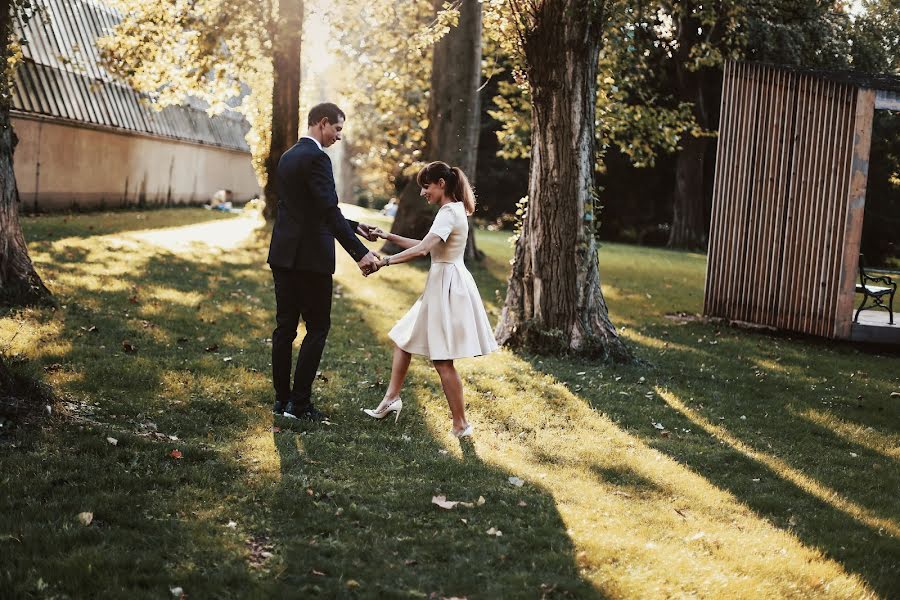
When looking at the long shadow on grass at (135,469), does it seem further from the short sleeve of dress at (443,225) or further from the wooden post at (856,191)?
the wooden post at (856,191)

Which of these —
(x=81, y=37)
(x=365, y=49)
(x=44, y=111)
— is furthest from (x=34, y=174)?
(x=365, y=49)

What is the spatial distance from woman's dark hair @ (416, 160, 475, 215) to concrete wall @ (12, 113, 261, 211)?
1976 centimetres

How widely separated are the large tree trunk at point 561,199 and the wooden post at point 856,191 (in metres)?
4.01

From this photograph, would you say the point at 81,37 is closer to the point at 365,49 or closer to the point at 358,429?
the point at 365,49

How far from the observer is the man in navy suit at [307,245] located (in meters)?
7.18

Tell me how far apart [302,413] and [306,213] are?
1.62 metres

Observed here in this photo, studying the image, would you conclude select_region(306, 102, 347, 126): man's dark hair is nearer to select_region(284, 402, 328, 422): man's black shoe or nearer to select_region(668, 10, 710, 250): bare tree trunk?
select_region(284, 402, 328, 422): man's black shoe

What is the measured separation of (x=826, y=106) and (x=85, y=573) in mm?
12005

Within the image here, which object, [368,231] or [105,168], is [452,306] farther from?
[105,168]

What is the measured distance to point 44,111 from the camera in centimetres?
2502

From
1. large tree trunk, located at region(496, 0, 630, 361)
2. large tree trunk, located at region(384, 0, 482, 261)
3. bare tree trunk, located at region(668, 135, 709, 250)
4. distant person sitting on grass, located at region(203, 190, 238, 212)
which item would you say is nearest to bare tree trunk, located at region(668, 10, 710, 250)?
bare tree trunk, located at region(668, 135, 709, 250)

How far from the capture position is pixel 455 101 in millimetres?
20234

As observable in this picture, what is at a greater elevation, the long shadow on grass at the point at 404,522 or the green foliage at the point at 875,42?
the green foliage at the point at 875,42

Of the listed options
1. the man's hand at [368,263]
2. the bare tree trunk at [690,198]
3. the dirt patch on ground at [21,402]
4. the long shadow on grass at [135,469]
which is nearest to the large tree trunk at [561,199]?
the long shadow on grass at [135,469]
